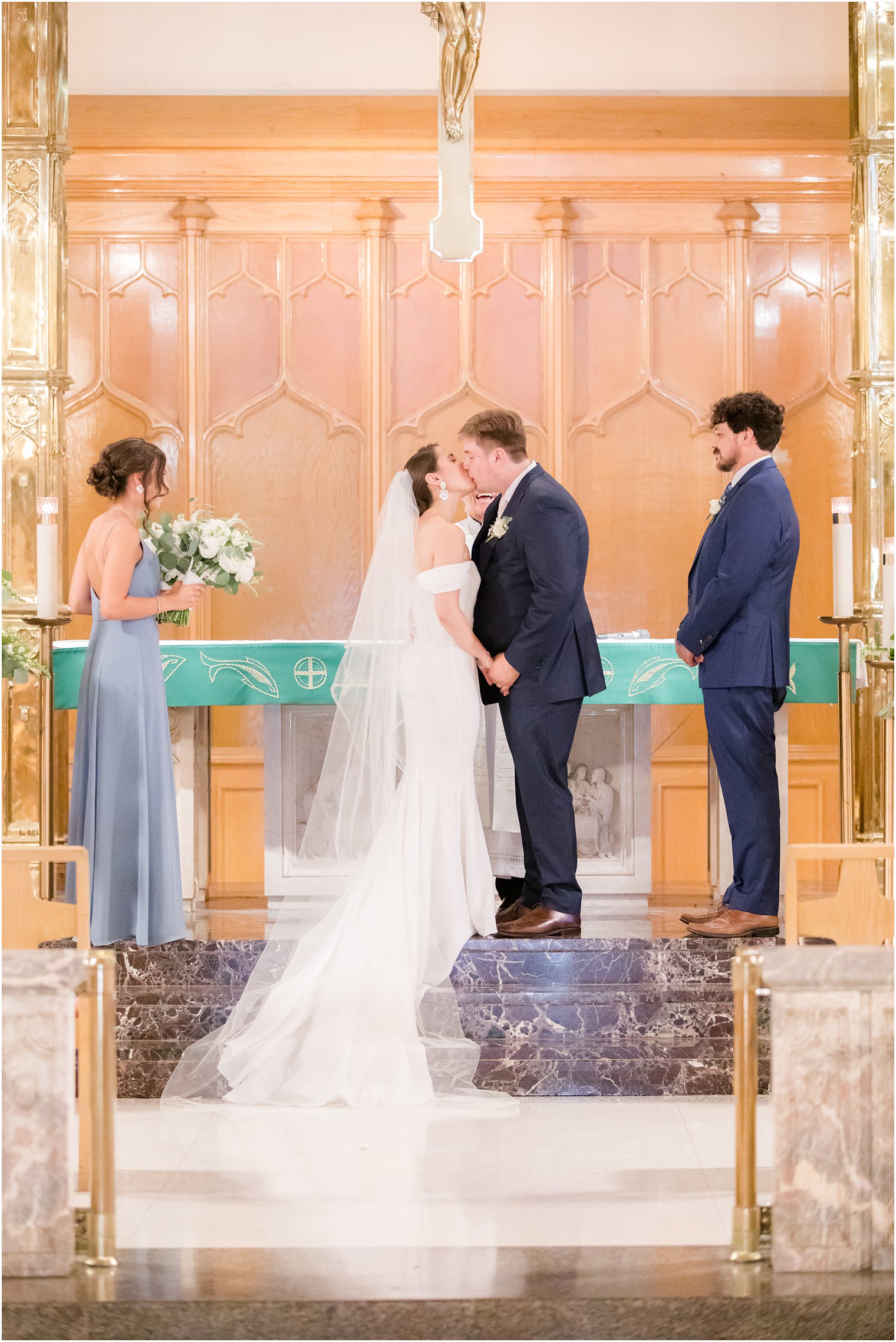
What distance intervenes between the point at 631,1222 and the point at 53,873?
2.88 metres

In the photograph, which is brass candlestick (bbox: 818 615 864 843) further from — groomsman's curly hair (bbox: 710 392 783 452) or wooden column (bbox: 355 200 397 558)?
wooden column (bbox: 355 200 397 558)

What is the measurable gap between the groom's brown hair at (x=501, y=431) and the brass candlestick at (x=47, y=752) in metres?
1.73

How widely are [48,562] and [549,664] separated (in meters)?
1.88

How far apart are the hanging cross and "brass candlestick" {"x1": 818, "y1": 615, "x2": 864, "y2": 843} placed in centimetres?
203

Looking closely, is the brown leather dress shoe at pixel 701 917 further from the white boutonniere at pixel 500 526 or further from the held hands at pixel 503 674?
the white boutonniere at pixel 500 526

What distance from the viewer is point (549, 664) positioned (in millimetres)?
4871

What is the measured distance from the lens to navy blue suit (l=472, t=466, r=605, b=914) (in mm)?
4832

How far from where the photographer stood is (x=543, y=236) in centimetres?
716

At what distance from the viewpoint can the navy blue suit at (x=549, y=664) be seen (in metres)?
4.83

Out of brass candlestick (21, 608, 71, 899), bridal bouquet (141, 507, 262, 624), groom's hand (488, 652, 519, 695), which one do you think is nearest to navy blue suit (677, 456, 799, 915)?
groom's hand (488, 652, 519, 695)

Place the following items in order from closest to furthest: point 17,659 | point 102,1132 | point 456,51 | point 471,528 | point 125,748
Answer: point 102,1132 → point 17,659 → point 125,748 → point 456,51 → point 471,528

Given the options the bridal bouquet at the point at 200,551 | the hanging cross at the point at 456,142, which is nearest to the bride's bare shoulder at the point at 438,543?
the bridal bouquet at the point at 200,551

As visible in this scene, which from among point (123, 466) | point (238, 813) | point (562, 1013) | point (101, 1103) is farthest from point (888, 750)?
point (101, 1103)

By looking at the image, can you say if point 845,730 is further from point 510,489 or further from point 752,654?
point 510,489
